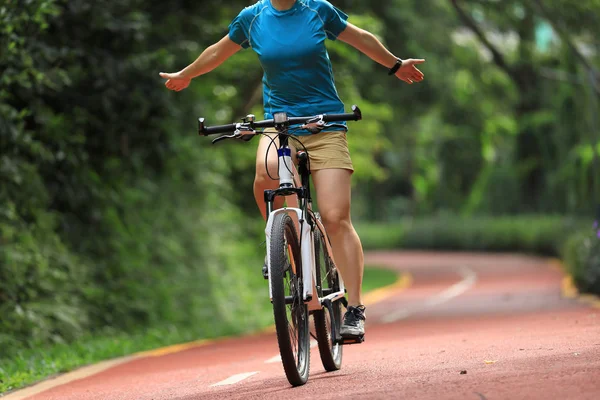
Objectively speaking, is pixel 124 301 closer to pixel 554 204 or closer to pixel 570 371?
pixel 570 371

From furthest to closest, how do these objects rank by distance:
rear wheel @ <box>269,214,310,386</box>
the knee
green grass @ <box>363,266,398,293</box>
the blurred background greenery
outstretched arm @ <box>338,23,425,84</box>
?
green grass @ <box>363,266,398,293</box> < the blurred background greenery < the knee < outstretched arm @ <box>338,23,425,84</box> < rear wheel @ <box>269,214,310,386</box>

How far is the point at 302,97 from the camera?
726cm

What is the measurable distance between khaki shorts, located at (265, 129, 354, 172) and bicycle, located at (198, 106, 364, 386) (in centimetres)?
5

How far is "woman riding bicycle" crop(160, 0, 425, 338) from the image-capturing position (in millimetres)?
7082

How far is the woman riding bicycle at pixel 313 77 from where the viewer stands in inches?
279

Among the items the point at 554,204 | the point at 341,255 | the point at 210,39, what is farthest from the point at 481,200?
the point at 341,255

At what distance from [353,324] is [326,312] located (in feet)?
0.88

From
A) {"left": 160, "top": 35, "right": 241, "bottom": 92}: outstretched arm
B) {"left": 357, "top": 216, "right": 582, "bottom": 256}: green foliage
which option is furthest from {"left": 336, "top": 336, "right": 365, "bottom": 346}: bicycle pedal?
{"left": 357, "top": 216, "right": 582, "bottom": 256}: green foliage

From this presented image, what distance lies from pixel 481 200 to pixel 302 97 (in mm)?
46995

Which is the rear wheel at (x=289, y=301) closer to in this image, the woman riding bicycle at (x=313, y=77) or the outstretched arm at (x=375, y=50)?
the woman riding bicycle at (x=313, y=77)

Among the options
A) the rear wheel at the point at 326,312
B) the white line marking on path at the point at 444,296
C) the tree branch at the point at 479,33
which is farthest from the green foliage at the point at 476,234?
the rear wheel at the point at 326,312

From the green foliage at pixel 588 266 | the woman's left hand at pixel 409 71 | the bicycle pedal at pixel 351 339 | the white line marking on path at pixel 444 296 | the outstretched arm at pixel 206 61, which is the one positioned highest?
the outstretched arm at pixel 206 61

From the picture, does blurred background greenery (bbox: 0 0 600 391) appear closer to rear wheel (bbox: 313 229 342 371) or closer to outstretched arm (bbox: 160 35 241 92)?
outstretched arm (bbox: 160 35 241 92)

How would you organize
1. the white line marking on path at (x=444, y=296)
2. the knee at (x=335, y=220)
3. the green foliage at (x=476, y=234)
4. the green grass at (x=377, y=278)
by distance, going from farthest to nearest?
the green foliage at (x=476, y=234) < the green grass at (x=377, y=278) < the white line marking on path at (x=444, y=296) < the knee at (x=335, y=220)
